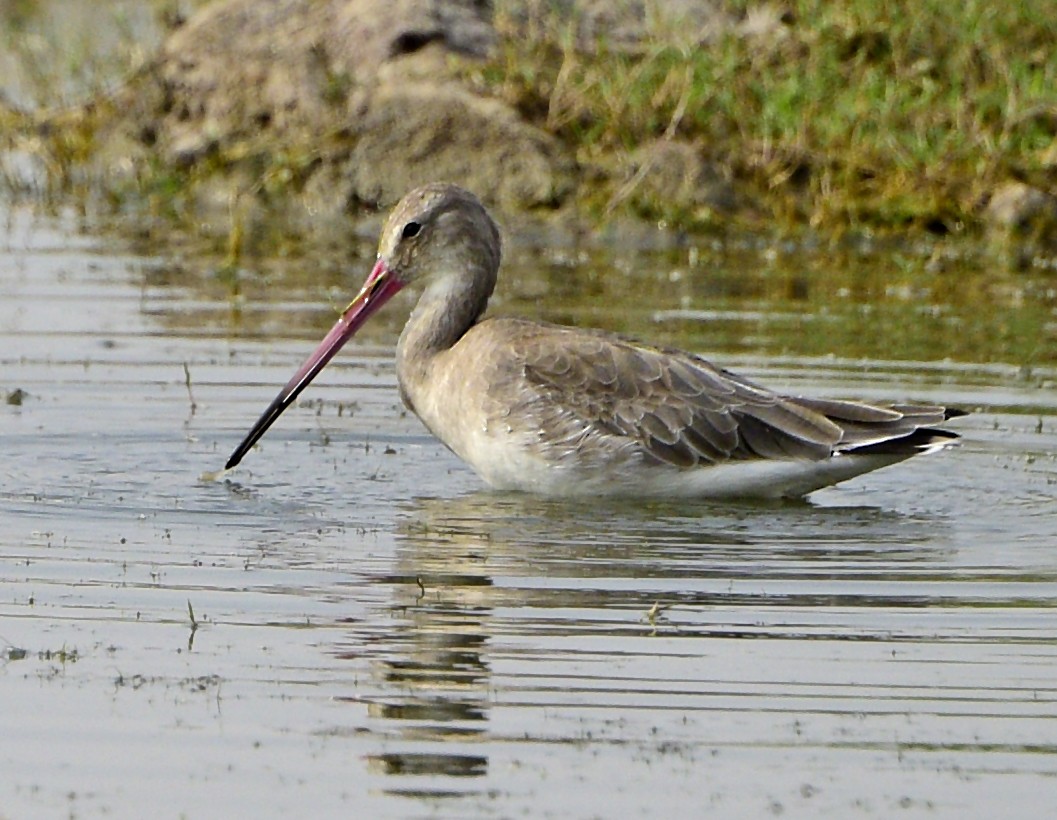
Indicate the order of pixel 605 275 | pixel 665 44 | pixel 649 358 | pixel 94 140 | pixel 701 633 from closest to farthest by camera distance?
pixel 701 633 < pixel 649 358 < pixel 605 275 < pixel 665 44 < pixel 94 140

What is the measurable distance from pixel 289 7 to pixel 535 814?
14414 millimetres

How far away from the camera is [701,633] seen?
6879 millimetres

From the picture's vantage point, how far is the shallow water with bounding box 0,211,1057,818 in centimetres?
557

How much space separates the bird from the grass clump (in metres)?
7.17

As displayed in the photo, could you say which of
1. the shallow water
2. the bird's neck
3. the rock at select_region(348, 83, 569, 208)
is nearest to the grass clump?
the rock at select_region(348, 83, 569, 208)

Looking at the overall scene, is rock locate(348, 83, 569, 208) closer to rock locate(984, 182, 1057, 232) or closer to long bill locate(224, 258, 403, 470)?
rock locate(984, 182, 1057, 232)

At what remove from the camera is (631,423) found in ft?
30.5

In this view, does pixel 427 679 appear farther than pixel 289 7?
No

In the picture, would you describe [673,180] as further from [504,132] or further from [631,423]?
[631,423]

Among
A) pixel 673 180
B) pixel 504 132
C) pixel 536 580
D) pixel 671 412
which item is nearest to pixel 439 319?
pixel 671 412

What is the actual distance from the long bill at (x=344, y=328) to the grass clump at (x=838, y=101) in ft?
22.1

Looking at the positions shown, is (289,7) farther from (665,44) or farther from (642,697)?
(642,697)

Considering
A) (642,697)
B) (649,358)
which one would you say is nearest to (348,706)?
(642,697)

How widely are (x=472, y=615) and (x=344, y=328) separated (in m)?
3.09
